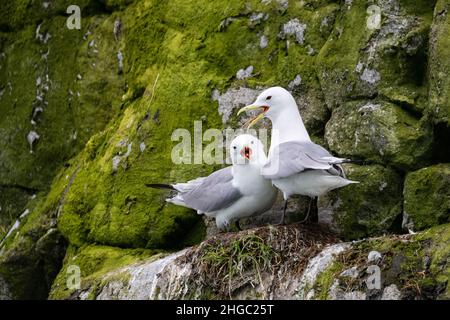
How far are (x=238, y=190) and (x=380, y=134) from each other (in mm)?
1046

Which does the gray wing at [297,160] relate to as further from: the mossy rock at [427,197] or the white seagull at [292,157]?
the mossy rock at [427,197]

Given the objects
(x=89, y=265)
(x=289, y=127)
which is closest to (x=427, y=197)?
(x=289, y=127)

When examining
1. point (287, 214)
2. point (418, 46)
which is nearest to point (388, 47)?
point (418, 46)

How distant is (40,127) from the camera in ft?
29.7

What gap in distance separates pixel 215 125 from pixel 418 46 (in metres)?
1.72

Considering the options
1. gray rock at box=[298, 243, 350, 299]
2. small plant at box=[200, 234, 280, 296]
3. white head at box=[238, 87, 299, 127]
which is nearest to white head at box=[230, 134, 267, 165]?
white head at box=[238, 87, 299, 127]

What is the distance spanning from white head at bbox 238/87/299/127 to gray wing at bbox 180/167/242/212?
18.6 inches

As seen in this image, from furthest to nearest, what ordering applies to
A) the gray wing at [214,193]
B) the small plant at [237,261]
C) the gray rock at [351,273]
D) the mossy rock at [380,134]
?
1. the gray wing at [214,193]
2. the mossy rock at [380,134]
3. the small plant at [237,261]
4. the gray rock at [351,273]

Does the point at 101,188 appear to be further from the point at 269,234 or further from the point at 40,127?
the point at 269,234

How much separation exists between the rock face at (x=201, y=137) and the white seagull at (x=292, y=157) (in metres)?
0.30

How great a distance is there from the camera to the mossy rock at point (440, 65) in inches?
247

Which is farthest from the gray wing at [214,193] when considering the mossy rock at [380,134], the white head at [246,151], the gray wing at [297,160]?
the mossy rock at [380,134]

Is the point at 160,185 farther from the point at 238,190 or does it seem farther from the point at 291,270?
the point at 291,270

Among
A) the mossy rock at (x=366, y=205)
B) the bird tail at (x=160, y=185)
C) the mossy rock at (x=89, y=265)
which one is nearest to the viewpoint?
the mossy rock at (x=366, y=205)
